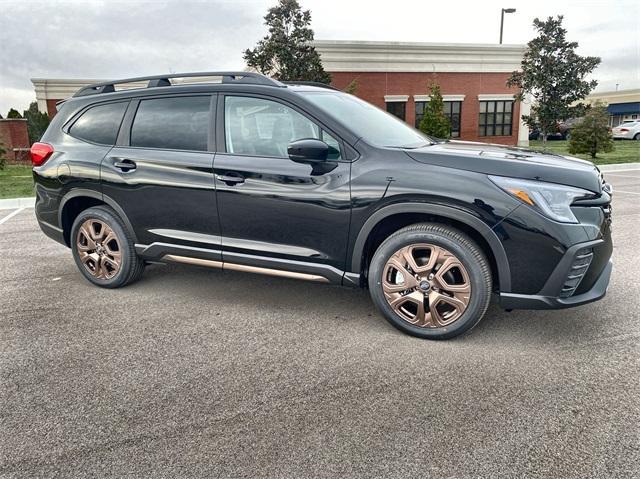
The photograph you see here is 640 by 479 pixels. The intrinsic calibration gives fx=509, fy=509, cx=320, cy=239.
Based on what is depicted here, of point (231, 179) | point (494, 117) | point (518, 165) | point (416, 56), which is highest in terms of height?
point (416, 56)

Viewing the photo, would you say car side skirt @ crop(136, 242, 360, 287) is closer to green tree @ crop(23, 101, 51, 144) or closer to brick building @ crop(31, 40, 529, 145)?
brick building @ crop(31, 40, 529, 145)

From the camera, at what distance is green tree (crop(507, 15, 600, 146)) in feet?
66.9

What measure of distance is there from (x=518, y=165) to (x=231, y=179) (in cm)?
211

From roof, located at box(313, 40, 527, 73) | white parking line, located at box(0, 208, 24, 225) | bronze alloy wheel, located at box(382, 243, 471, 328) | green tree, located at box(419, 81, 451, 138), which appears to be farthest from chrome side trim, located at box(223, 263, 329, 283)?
roof, located at box(313, 40, 527, 73)

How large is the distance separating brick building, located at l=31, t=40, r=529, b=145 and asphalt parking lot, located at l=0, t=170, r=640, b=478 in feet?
78.4

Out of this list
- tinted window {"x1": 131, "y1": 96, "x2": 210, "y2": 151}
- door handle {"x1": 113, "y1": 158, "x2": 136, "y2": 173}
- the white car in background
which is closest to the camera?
tinted window {"x1": 131, "y1": 96, "x2": 210, "y2": 151}

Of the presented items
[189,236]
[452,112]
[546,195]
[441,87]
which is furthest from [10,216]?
[452,112]

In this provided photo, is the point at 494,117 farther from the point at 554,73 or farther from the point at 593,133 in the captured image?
the point at 593,133

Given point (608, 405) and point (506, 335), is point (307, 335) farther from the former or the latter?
point (608, 405)

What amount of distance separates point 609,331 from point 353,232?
2.00 m

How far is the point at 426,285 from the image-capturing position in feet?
11.6

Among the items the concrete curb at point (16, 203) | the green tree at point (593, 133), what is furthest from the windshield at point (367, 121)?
the green tree at point (593, 133)

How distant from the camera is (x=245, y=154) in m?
4.02

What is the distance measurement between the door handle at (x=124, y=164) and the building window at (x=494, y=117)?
27.5 m
